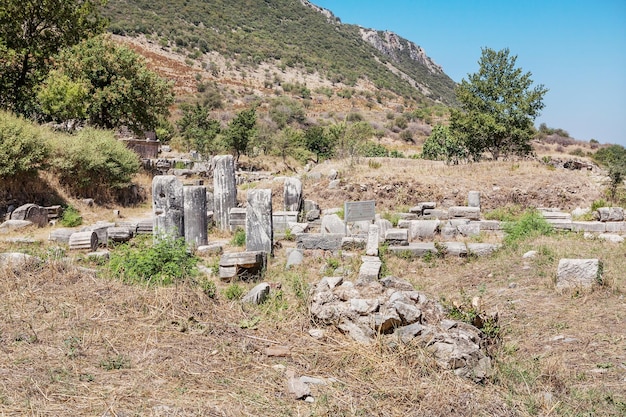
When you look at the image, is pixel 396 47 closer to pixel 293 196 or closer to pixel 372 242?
pixel 293 196

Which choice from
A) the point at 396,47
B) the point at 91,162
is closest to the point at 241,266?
the point at 91,162

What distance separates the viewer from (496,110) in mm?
29656

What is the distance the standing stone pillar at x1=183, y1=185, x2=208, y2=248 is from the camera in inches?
487

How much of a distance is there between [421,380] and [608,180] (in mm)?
18188

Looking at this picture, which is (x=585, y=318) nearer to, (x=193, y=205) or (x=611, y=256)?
(x=611, y=256)

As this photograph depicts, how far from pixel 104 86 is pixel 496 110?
72.1 ft

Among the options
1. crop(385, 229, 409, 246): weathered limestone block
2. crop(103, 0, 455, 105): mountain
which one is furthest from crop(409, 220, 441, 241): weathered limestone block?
crop(103, 0, 455, 105): mountain

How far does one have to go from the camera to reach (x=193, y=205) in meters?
Answer: 12.4

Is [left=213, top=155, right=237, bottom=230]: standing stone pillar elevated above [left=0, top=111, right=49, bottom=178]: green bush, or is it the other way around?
[left=0, top=111, right=49, bottom=178]: green bush

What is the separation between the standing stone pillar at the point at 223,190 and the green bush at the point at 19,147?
603 cm

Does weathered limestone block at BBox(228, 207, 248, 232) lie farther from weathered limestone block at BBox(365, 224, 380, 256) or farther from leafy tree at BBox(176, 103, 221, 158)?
leafy tree at BBox(176, 103, 221, 158)

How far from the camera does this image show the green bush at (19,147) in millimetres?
14939

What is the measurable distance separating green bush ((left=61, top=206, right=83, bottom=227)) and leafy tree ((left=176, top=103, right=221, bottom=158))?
16324 mm

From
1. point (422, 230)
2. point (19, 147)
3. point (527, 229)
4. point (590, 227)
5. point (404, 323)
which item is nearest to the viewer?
point (404, 323)
